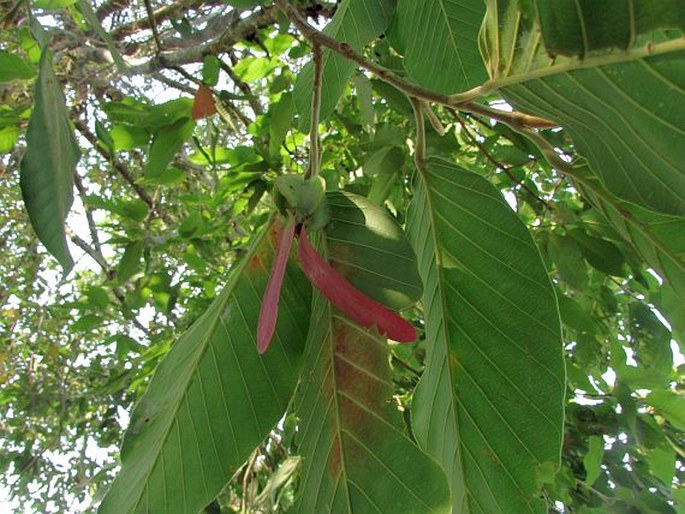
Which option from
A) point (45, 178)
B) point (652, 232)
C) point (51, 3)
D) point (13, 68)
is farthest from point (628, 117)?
point (13, 68)

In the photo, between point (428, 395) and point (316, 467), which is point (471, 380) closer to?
point (428, 395)

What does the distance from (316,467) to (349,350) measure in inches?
4.8

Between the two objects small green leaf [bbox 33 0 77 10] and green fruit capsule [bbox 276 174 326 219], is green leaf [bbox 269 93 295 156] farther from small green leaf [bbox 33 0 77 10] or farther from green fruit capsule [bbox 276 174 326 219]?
green fruit capsule [bbox 276 174 326 219]

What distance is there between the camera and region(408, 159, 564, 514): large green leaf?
0.58 meters

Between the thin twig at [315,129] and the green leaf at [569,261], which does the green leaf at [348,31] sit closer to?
the thin twig at [315,129]

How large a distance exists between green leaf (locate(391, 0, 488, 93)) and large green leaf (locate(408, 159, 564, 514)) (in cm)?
18

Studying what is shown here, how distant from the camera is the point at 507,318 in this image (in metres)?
0.60

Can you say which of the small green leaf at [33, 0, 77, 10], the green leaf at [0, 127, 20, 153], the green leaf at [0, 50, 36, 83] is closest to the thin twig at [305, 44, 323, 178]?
the small green leaf at [33, 0, 77, 10]

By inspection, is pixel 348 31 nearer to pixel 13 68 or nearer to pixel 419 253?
pixel 419 253

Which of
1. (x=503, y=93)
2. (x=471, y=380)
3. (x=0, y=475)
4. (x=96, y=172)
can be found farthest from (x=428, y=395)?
(x=0, y=475)

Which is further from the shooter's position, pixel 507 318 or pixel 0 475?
pixel 0 475

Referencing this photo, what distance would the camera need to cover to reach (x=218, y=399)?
0.65m

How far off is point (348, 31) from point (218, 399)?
0.50 metres

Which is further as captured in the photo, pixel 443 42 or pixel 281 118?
pixel 281 118
